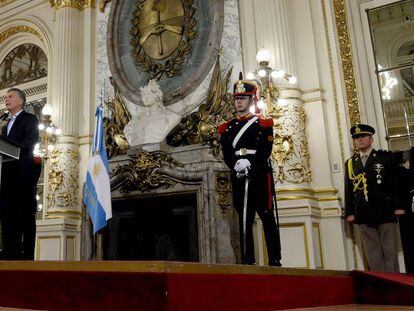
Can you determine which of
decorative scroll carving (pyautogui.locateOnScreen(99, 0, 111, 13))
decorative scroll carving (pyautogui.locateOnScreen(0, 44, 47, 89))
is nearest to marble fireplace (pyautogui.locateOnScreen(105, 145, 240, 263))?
decorative scroll carving (pyautogui.locateOnScreen(99, 0, 111, 13))

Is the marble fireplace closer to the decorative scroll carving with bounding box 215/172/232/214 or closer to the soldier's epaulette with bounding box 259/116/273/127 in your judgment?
the decorative scroll carving with bounding box 215/172/232/214

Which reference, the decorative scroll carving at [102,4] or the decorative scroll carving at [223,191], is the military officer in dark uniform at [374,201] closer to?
the decorative scroll carving at [223,191]

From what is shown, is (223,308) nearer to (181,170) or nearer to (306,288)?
(306,288)

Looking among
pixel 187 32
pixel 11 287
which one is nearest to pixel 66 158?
pixel 187 32

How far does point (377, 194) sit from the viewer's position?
13.3ft

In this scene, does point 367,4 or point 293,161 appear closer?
point 293,161

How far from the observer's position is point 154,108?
247 inches

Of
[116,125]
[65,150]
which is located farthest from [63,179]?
[116,125]

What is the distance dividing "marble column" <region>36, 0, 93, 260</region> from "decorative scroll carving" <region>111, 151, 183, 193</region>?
1.05m

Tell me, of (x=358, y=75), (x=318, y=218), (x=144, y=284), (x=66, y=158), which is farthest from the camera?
(x=66, y=158)

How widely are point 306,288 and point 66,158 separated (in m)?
5.40

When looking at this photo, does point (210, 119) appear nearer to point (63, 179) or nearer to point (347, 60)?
point (347, 60)

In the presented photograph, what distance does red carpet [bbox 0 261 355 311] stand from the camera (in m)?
1.33

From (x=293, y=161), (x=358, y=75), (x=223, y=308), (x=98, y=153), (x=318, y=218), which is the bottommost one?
(x=223, y=308)
